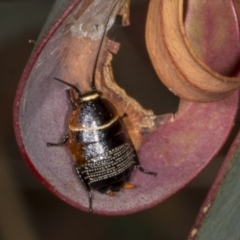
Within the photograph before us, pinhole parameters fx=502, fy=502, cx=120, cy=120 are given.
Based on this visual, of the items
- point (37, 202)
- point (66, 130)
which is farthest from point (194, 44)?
point (37, 202)

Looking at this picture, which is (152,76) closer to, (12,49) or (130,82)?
(130,82)

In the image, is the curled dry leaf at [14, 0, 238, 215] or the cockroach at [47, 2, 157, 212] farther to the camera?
the cockroach at [47, 2, 157, 212]

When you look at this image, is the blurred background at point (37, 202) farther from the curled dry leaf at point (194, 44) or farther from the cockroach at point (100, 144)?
the curled dry leaf at point (194, 44)

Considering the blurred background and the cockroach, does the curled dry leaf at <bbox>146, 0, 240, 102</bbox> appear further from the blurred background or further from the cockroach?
the blurred background

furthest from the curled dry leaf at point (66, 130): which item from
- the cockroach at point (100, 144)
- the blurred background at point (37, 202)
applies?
the blurred background at point (37, 202)

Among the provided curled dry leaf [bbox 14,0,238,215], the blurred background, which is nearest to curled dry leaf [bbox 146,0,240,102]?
curled dry leaf [bbox 14,0,238,215]

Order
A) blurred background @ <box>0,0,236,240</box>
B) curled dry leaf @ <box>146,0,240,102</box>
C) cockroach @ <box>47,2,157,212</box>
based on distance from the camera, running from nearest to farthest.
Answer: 1. curled dry leaf @ <box>146,0,240,102</box>
2. cockroach @ <box>47,2,157,212</box>
3. blurred background @ <box>0,0,236,240</box>

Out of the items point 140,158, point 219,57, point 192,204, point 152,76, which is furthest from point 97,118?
point 192,204
